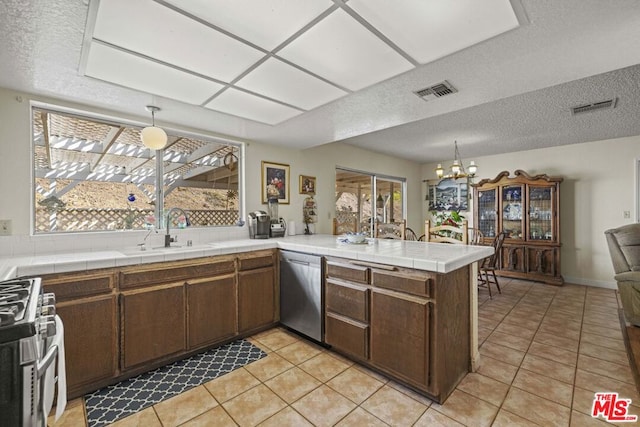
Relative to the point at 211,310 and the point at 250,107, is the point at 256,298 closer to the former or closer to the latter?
the point at 211,310

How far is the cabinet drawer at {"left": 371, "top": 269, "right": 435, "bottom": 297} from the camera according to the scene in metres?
1.83

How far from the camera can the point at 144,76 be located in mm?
1932

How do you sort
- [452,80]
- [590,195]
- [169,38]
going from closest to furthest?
[169,38], [452,80], [590,195]

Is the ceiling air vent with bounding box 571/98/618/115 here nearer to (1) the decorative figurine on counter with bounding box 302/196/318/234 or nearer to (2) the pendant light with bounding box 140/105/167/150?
(1) the decorative figurine on counter with bounding box 302/196/318/234

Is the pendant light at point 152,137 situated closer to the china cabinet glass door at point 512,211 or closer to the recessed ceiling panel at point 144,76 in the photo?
the recessed ceiling panel at point 144,76

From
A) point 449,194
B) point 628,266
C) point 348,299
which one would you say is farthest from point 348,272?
point 449,194

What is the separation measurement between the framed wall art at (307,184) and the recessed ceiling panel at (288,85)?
1.70m

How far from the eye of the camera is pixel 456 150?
5.25m

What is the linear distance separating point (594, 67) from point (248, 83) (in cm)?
228

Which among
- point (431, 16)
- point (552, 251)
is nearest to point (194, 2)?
point (431, 16)

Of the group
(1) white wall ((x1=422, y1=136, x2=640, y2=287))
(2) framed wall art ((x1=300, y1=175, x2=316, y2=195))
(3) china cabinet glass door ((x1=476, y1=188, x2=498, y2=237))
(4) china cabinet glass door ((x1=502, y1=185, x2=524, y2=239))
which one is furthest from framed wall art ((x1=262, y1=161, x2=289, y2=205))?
(1) white wall ((x1=422, y1=136, x2=640, y2=287))

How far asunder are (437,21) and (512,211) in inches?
191

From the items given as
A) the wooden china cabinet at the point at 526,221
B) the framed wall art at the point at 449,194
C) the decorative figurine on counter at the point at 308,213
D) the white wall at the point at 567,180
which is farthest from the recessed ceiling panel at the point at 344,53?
the framed wall art at the point at 449,194

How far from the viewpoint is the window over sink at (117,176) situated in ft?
7.78
